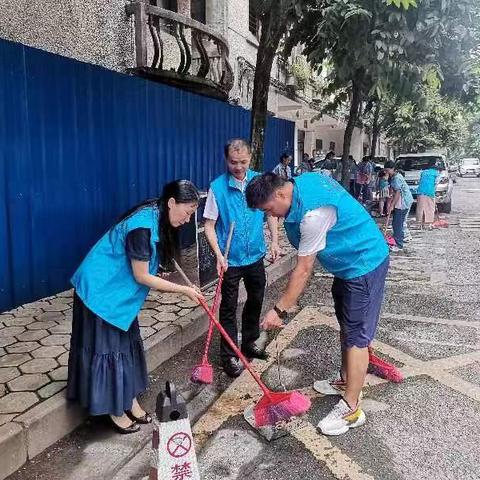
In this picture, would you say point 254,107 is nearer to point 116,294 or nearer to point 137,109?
point 137,109

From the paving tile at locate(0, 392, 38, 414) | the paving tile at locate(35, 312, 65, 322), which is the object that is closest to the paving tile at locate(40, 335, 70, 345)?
the paving tile at locate(35, 312, 65, 322)

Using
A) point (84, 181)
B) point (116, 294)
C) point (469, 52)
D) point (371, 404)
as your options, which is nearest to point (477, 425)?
point (371, 404)

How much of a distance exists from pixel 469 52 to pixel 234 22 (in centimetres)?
576

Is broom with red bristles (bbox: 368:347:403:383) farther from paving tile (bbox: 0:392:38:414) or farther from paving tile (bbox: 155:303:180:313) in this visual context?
paving tile (bbox: 0:392:38:414)

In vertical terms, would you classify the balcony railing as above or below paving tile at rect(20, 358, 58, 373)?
above

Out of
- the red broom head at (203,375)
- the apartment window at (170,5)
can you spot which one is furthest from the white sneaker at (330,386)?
the apartment window at (170,5)

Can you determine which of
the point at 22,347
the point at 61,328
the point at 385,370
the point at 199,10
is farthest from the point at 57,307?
the point at 199,10

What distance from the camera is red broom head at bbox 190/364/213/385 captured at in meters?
3.49

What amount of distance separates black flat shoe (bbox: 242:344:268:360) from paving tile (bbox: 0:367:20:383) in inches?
65.7

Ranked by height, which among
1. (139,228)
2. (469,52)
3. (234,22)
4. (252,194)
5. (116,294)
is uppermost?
(234,22)

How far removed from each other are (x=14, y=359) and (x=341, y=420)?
225cm

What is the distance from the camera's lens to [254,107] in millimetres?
7422

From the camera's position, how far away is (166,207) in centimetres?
261

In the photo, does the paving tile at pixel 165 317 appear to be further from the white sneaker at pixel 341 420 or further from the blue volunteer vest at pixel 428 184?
the blue volunteer vest at pixel 428 184
